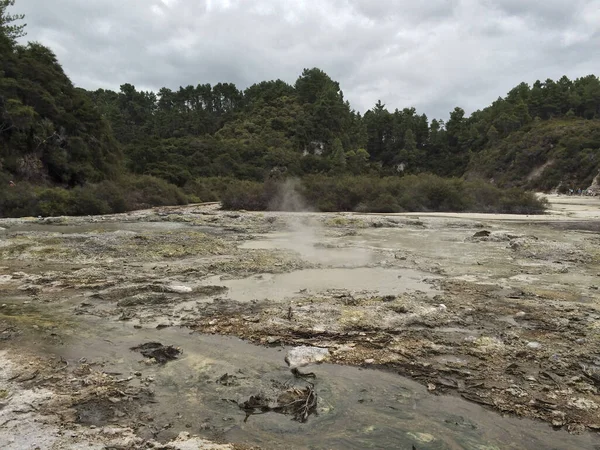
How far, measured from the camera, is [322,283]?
8203 millimetres

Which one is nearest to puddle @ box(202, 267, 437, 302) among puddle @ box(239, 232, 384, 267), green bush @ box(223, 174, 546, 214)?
puddle @ box(239, 232, 384, 267)

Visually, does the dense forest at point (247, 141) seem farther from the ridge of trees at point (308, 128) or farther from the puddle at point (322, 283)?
the puddle at point (322, 283)

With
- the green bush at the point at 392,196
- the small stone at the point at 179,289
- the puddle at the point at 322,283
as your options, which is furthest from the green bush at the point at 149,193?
the small stone at the point at 179,289

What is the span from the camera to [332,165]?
6284 centimetres

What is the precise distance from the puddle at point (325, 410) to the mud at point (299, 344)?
0.02 meters

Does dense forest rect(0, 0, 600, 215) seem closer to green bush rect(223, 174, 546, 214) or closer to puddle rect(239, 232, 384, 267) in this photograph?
green bush rect(223, 174, 546, 214)

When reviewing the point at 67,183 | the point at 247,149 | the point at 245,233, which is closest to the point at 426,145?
the point at 247,149

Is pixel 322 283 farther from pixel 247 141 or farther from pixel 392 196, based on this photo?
pixel 247 141

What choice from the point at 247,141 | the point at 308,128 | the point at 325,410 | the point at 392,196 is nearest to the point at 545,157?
the point at 308,128

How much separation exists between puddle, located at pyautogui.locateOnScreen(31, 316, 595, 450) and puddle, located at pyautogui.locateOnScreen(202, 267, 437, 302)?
253 centimetres

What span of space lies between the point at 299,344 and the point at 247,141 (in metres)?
64.8

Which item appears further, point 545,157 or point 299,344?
point 545,157

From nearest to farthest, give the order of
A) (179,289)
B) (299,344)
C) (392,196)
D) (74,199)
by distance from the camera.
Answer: (299,344)
(179,289)
(74,199)
(392,196)

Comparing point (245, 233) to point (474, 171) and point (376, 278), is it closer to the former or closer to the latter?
point (376, 278)
